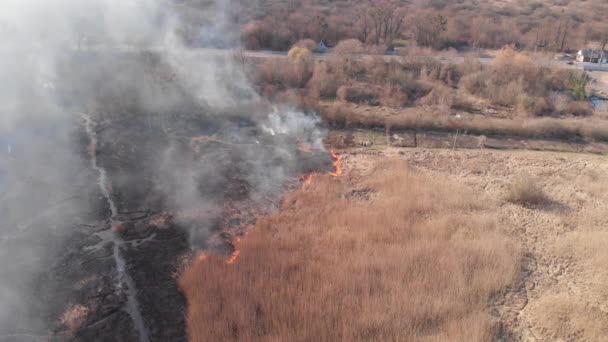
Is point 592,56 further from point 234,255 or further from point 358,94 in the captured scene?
point 234,255

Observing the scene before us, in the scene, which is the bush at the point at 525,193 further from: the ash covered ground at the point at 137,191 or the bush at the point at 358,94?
the bush at the point at 358,94

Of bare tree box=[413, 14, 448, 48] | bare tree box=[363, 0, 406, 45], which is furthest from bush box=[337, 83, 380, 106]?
bare tree box=[413, 14, 448, 48]

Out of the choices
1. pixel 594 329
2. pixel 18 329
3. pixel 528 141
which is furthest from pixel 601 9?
pixel 18 329

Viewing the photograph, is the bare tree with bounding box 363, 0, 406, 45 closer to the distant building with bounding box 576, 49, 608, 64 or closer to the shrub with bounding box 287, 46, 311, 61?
the shrub with bounding box 287, 46, 311, 61

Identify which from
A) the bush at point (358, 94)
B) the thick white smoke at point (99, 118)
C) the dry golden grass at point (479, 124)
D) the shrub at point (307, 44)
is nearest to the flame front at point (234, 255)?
the thick white smoke at point (99, 118)

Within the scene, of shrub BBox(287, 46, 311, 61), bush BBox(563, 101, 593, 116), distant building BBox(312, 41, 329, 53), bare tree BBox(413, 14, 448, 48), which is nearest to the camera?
bush BBox(563, 101, 593, 116)

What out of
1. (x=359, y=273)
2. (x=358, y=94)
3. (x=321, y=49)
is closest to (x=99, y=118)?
(x=358, y=94)
